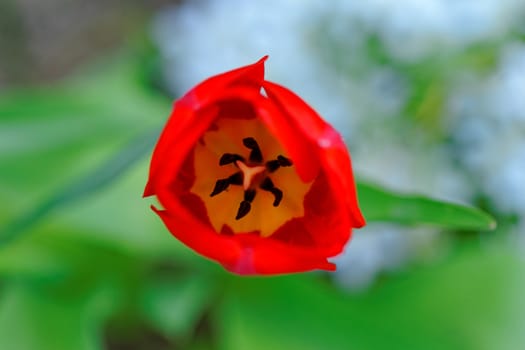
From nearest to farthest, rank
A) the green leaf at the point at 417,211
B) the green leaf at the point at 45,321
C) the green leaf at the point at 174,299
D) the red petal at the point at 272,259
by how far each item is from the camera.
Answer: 1. the red petal at the point at 272,259
2. the green leaf at the point at 417,211
3. the green leaf at the point at 45,321
4. the green leaf at the point at 174,299

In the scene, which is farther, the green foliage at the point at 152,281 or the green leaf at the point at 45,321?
the green foliage at the point at 152,281

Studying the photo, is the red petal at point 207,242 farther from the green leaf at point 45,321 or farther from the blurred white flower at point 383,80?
the blurred white flower at point 383,80

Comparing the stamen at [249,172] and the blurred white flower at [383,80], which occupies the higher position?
the blurred white flower at [383,80]

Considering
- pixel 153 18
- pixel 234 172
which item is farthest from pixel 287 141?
pixel 153 18

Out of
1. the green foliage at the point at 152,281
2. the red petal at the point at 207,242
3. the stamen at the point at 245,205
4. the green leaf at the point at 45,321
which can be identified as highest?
the green foliage at the point at 152,281

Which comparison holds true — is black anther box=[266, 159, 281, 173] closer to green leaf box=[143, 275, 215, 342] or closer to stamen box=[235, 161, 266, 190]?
stamen box=[235, 161, 266, 190]

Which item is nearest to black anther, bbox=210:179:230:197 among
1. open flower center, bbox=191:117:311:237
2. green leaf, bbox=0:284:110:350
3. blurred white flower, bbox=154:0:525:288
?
open flower center, bbox=191:117:311:237

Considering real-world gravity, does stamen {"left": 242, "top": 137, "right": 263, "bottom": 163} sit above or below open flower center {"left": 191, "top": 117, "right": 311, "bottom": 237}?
above

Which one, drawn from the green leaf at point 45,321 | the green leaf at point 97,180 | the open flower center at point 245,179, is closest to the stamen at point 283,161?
the open flower center at point 245,179

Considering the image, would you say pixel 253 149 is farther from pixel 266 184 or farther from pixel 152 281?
pixel 152 281
